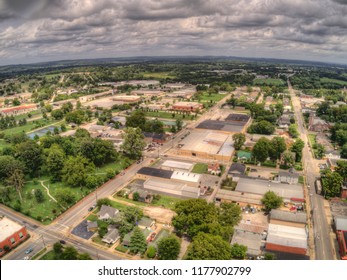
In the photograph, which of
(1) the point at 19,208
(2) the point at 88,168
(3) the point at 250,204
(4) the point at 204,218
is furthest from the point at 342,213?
(1) the point at 19,208

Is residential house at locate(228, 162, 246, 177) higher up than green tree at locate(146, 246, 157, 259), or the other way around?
residential house at locate(228, 162, 246, 177)

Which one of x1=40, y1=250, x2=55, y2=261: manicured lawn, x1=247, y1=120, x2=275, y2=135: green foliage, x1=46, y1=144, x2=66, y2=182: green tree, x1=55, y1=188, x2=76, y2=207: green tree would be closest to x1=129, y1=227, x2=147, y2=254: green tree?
x1=40, y1=250, x2=55, y2=261: manicured lawn

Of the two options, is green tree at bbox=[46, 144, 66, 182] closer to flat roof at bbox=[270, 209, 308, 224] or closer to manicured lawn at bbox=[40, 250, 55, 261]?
manicured lawn at bbox=[40, 250, 55, 261]

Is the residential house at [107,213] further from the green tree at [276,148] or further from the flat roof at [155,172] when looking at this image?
the green tree at [276,148]

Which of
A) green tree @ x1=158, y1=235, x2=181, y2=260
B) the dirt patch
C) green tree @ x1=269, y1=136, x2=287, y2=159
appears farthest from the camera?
green tree @ x1=269, y1=136, x2=287, y2=159

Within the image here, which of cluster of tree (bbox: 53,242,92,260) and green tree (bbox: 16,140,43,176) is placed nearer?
cluster of tree (bbox: 53,242,92,260)

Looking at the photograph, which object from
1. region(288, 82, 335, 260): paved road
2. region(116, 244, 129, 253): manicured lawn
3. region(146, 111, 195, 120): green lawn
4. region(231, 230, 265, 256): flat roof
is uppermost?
region(146, 111, 195, 120): green lawn

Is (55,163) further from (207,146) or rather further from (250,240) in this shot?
(250,240)
